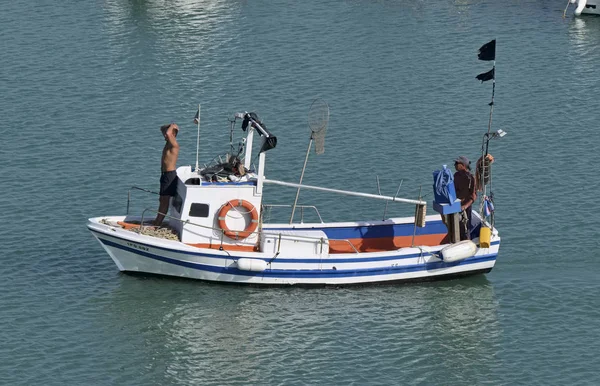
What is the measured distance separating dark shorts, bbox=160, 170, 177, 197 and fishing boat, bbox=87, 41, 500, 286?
0.14 meters

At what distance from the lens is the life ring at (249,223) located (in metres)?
36.1

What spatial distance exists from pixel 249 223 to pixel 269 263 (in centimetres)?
129

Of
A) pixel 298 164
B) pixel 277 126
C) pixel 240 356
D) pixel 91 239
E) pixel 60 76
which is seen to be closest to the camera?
pixel 240 356

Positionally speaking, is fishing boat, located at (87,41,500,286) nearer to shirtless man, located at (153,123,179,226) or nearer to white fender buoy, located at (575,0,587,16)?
shirtless man, located at (153,123,179,226)

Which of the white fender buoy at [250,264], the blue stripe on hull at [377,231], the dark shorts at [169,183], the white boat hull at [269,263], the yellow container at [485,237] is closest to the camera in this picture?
the white fender buoy at [250,264]

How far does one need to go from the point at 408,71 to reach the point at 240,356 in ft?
83.8

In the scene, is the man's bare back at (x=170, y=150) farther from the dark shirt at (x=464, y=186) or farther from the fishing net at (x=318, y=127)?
the dark shirt at (x=464, y=186)

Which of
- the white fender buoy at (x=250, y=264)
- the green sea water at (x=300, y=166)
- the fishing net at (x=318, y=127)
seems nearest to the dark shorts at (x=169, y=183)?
the green sea water at (x=300, y=166)

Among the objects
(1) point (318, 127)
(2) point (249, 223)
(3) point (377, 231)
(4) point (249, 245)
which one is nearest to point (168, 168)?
(2) point (249, 223)

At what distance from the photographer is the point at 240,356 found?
33.1m

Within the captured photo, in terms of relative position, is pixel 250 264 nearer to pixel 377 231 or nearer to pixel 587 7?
pixel 377 231

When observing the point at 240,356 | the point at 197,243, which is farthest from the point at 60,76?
the point at 240,356

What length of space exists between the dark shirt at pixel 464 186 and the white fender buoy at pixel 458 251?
157 cm

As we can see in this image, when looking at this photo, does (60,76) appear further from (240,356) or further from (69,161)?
(240,356)
